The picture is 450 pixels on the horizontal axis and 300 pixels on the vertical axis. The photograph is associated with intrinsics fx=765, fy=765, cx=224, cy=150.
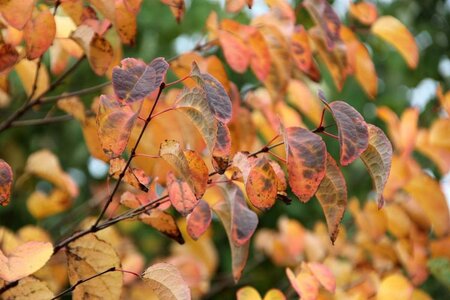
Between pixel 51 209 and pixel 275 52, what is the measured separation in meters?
0.61

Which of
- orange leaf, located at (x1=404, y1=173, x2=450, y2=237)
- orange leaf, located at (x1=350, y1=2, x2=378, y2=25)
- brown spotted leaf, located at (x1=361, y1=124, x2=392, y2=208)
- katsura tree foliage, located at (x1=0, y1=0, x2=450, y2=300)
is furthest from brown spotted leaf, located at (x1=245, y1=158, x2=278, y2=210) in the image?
orange leaf, located at (x1=404, y1=173, x2=450, y2=237)

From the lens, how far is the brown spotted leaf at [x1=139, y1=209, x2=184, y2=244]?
1.01 m

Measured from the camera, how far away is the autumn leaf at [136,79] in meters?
0.77

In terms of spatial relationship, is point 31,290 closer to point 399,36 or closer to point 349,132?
point 349,132

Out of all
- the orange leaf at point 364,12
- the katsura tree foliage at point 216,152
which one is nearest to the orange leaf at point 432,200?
the katsura tree foliage at point 216,152

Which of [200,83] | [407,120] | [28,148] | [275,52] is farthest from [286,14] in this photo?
[28,148]

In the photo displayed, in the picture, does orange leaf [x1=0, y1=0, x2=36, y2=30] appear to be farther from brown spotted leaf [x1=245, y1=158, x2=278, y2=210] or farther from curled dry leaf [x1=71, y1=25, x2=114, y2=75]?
brown spotted leaf [x1=245, y1=158, x2=278, y2=210]

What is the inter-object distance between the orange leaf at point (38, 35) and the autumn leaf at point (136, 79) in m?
0.27

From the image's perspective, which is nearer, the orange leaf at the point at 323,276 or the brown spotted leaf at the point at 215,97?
the brown spotted leaf at the point at 215,97

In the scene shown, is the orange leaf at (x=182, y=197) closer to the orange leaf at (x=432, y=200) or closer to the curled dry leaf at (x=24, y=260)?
the curled dry leaf at (x=24, y=260)

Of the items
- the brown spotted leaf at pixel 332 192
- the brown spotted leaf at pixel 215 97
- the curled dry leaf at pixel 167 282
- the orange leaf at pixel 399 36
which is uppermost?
the brown spotted leaf at pixel 215 97

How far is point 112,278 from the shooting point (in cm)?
93

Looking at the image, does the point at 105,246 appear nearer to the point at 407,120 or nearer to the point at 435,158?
the point at 407,120

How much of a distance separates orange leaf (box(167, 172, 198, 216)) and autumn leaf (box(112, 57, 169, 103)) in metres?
0.15
